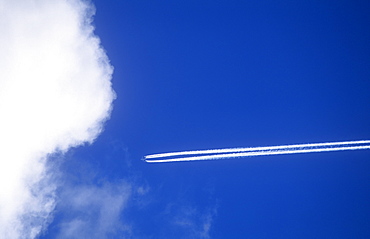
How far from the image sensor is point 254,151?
58.4ft

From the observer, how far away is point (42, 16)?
17812 mm

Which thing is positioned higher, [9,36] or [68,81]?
[9,36]

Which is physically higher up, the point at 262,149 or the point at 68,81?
the point at 68,81

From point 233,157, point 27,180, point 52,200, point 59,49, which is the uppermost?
point 59,49

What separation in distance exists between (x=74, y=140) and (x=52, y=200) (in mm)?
4554

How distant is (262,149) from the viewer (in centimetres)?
1781

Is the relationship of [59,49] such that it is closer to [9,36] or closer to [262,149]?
[9,36]

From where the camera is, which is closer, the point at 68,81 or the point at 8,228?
the point at 8,228

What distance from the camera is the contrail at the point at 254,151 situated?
17312mm

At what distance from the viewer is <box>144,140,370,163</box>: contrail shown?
1731 centimetres

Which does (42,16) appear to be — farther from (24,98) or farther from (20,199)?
(20,199)

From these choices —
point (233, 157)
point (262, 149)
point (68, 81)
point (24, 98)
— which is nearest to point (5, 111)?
point (24, 98)

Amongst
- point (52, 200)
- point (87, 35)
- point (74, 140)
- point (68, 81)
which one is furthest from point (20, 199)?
point (87, 35)

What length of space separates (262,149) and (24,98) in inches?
743
